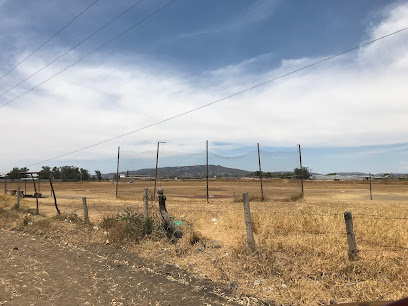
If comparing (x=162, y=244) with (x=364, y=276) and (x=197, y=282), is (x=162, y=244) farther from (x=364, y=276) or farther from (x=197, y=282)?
(x=364, y=276)

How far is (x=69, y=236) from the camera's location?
33.0 feet

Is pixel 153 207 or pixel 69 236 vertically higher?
pixel 153 207

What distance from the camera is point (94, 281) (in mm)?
5938

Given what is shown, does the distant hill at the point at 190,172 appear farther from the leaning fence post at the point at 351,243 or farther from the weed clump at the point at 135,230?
the leaning fence post at the point at 351,243

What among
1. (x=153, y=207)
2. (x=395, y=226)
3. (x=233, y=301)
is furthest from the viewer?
(x=153, y=207)

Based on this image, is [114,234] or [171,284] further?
[114,234]

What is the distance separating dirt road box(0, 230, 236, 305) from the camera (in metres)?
5.05

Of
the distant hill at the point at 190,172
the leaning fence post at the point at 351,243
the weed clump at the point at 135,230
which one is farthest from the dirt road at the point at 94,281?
the distant hill at the point at 190,172

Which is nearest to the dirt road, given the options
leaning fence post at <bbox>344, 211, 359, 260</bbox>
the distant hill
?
leaning fence post at <bbox>344, 211, 359, 260</bbox>

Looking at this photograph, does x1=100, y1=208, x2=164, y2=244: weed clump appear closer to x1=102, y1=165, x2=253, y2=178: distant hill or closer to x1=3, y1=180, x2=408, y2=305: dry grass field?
x1=3, y1=180, x2=408, y2=305: dry grass field

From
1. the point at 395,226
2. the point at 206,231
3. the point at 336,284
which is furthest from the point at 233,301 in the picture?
the point at 395,226

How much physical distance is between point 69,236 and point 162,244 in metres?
3.77

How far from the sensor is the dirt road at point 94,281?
5.05m

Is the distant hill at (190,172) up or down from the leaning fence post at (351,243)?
up
